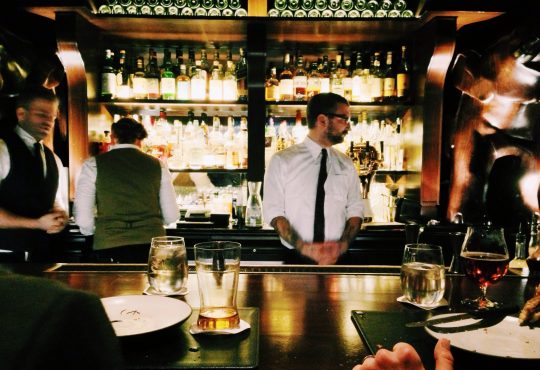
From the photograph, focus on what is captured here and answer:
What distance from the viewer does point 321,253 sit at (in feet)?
7.16

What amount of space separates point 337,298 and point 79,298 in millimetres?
901

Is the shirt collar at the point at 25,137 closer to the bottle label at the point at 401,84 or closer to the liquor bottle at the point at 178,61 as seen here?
the liquor bottle at the point at 178,61

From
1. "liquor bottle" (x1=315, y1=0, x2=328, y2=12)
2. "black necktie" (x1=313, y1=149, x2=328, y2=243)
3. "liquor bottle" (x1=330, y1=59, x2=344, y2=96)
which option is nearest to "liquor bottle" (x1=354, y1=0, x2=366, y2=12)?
"liquor bottle" (x1=315, y1=0, x2=328, y2=12)

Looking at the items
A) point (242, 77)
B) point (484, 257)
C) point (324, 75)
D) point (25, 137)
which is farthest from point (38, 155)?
point (484, 257)

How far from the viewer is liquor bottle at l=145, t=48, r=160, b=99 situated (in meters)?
3.31

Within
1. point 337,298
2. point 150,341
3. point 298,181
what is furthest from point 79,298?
point 298,181

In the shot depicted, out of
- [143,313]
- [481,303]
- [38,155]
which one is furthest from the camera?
[38,155]

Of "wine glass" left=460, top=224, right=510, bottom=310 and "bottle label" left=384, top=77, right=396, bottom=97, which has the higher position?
"bottle label" left=384, top=77, right=396, bottom=97

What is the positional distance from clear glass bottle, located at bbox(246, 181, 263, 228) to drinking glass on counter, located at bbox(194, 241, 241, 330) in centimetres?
228

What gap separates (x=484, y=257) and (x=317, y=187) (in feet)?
4.72

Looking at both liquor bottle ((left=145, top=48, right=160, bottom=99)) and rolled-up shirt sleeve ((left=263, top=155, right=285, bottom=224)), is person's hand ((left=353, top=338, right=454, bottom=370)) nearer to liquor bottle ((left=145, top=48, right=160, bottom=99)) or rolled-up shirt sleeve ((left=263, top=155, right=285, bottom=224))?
rolled-up shirt sleeve ((left=263, top=155, right=285, bottom=224))

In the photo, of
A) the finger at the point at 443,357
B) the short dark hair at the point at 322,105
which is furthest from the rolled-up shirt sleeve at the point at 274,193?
the finger at the point at 443,357

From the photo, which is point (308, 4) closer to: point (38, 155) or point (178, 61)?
point (178, 61)

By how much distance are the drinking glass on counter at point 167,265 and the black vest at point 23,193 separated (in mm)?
1876
